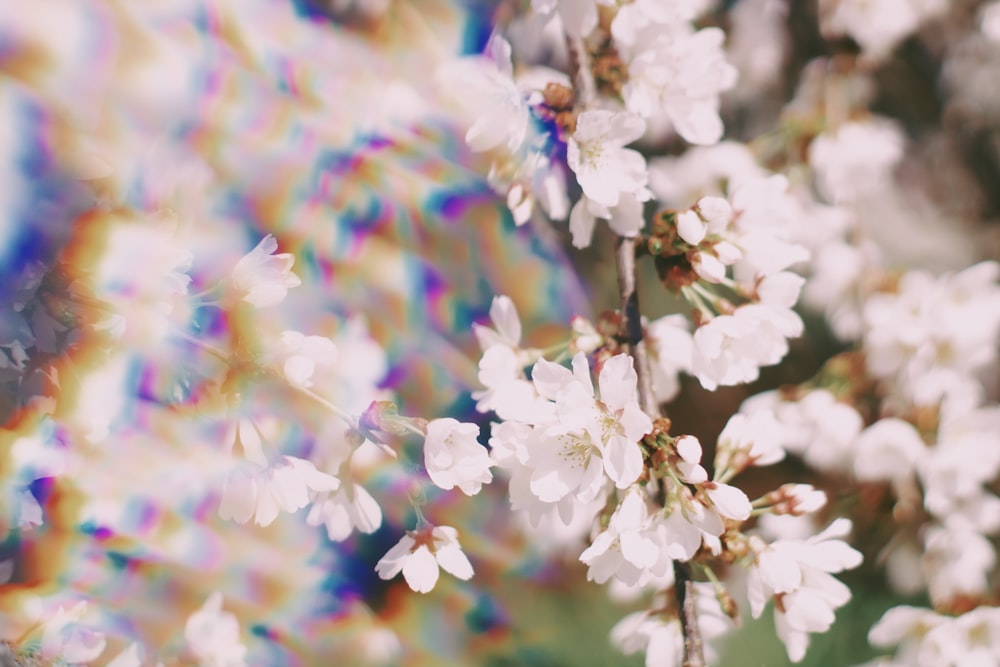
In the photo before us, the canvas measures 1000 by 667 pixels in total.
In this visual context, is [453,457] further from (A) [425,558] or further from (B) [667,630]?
(B) [667,630]

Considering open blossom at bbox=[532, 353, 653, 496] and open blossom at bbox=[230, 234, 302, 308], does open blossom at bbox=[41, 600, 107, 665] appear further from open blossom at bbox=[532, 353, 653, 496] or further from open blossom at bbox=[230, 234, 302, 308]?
open blossom at bbox=[532, 353, 653, 496]

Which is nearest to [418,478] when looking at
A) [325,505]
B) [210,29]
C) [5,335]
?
[325,505]

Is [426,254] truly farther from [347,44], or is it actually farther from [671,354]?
[671,354]

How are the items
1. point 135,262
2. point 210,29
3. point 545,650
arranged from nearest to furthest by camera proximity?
1. point 135,262
2. point 210,29
3. point 545,650

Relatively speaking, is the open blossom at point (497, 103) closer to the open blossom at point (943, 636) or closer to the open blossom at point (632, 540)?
the open blossom at point (632, 540)


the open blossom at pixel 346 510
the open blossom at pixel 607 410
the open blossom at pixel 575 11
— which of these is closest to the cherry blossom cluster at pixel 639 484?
the open blossom at pixel 607 410

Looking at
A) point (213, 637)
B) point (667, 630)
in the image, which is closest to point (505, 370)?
point (667, 630)

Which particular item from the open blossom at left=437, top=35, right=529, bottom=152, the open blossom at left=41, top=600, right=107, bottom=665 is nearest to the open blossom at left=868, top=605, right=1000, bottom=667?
the open blossom at left=437, top=35, right=529, bottom=152

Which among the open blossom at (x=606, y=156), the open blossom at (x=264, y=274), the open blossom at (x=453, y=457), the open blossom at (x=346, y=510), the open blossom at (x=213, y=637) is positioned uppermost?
the open blossom at (x=606, y=156)
